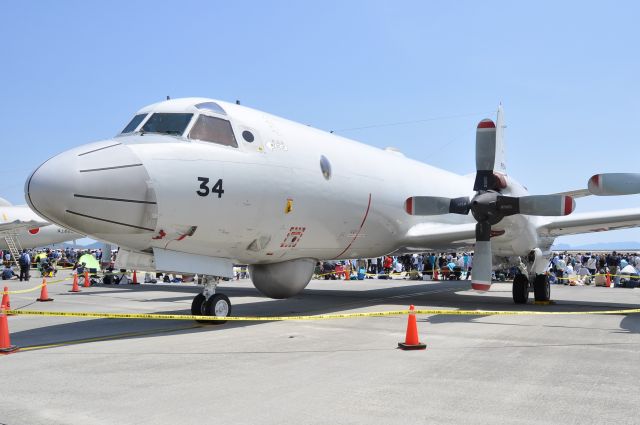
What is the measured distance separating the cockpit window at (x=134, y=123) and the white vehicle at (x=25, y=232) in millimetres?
29557

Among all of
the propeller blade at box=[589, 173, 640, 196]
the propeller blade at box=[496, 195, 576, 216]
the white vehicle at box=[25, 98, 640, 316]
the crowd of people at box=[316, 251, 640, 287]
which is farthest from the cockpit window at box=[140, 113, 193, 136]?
the crowd of people at box=[316, 251, 640, 287]

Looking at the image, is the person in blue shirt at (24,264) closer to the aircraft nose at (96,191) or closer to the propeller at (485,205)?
the propeller at (485,205)

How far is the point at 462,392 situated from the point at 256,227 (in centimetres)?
605

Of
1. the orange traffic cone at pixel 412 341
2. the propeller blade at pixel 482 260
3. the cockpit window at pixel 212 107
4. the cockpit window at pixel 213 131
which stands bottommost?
the orange traffic cone at pixel 412 341

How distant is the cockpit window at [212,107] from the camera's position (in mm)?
10758

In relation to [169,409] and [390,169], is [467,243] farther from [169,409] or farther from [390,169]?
[169,409]

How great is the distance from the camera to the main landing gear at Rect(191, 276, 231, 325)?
11.0 metres

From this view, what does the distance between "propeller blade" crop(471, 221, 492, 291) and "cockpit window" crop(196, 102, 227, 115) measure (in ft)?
23.4

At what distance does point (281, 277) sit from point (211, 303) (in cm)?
250

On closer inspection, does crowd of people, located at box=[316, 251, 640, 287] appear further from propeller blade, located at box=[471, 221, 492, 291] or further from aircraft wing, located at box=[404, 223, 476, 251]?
propeller blade, located at box=[471, 221, 492, 291]

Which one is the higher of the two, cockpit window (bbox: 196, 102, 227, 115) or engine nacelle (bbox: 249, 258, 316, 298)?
cockpit window (bbox: 196, 102, 227, 115)

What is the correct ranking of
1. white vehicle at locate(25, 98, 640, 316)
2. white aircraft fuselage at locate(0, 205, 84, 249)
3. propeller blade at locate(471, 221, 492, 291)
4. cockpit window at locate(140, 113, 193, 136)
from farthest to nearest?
white aircraft fuselage at locate(0, 205, 84, 249), propeller blade at locate(471, 221, 492, 291), cockpit window at locate(140, 113, 193, 136), white vehicle at locate(25, 98, 640, 316)

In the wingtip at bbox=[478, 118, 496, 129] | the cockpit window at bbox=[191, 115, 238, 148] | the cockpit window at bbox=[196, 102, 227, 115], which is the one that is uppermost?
the wingtip at bbox=[478, 118, 496, 129]

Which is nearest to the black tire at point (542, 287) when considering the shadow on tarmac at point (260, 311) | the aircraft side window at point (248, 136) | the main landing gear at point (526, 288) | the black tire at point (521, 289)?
the main landing gear at point (526, 288)
